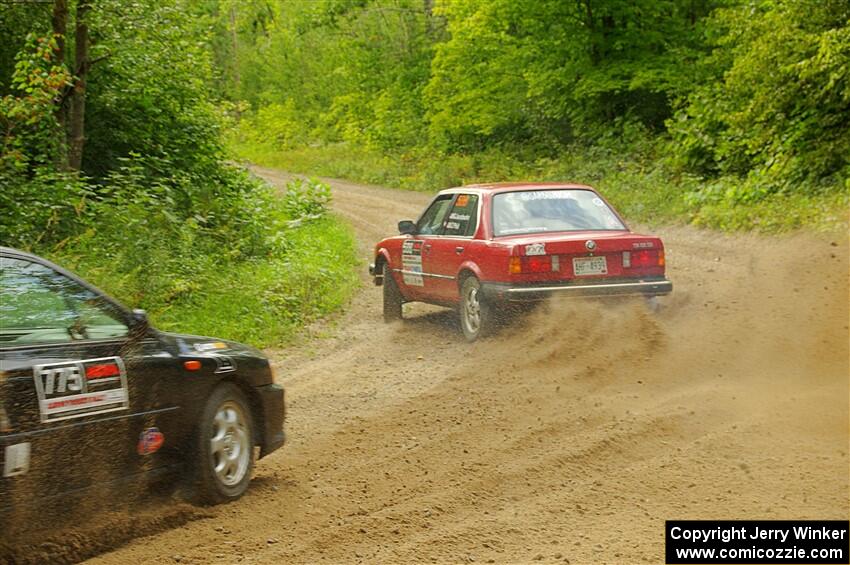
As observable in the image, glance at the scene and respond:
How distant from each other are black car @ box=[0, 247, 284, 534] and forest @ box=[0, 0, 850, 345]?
218 inches

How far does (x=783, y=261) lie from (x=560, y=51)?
17.3 metres

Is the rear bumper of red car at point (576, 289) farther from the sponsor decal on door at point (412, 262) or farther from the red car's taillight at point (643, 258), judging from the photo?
the sponsor decal on door at point (412, 262)

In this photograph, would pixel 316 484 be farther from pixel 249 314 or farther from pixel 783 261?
pixel 783 261

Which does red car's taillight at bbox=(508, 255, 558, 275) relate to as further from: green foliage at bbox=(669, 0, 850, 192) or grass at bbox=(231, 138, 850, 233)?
green foliage at bbox=(669, 0, 850, 192)

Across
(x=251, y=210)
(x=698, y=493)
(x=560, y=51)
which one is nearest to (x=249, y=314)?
(x=251, y=210)

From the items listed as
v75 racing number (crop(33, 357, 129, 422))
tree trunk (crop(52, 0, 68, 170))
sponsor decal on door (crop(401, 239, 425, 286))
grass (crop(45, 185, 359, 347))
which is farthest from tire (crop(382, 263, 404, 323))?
v75 racing number (crop(33, 357, 129, 422))

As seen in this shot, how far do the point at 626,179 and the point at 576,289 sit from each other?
1480 cm

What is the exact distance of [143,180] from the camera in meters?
15.7

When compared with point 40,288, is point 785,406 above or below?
below

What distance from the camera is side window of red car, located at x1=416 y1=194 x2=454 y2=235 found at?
11750mm

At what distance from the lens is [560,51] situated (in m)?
28.0

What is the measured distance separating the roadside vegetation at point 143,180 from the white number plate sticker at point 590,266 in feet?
11.5

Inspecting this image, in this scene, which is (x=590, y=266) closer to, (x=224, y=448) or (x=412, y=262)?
(x=412, y=262)

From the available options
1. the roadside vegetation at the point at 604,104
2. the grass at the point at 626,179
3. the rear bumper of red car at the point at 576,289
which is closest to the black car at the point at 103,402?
the rear bumper of red car at the point at 576,289
